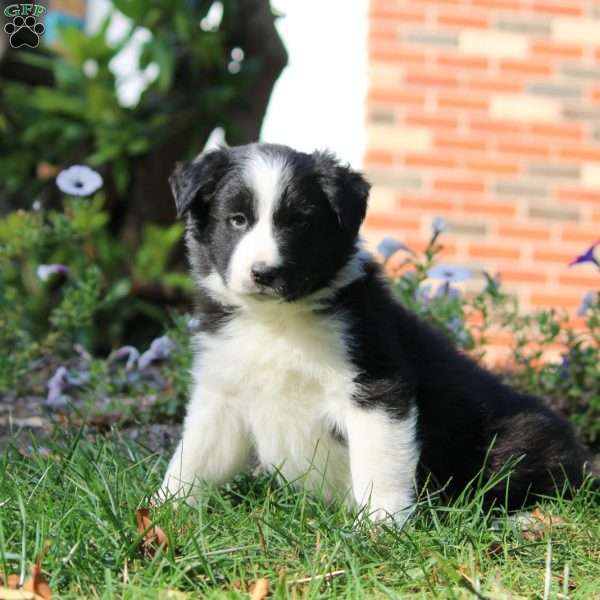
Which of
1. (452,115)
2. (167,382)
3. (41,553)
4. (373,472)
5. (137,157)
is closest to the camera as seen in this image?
(41,553)

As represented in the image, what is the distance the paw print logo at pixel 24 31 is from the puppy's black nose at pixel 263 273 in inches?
187

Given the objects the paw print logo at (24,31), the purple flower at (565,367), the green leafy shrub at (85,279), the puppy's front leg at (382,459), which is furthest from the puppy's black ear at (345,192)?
the paw print logo at (24,31)

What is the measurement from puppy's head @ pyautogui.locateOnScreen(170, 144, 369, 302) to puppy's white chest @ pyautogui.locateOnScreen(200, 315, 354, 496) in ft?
0.59

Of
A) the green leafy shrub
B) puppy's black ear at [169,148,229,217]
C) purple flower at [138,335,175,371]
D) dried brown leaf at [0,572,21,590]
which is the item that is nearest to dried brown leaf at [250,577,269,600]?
dried brown leaf at [0,572,21,590]

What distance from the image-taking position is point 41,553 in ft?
7.98

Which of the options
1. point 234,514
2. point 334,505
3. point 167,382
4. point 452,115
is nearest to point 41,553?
point 234,514

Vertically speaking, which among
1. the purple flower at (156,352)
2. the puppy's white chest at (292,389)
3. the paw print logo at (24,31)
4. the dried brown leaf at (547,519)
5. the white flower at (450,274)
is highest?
the paw print logo at (24,31)

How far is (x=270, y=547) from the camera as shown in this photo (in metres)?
2.68

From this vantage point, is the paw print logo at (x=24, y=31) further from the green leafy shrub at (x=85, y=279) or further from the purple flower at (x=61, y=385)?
the purple flower at (x=61, y=385)

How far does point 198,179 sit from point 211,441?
96 cm

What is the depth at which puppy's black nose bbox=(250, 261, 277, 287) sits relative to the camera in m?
3.05

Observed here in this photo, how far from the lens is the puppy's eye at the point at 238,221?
10.7 ft

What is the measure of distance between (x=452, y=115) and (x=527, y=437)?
→ 401cm

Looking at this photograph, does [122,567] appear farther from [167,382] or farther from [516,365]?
[516,365]
